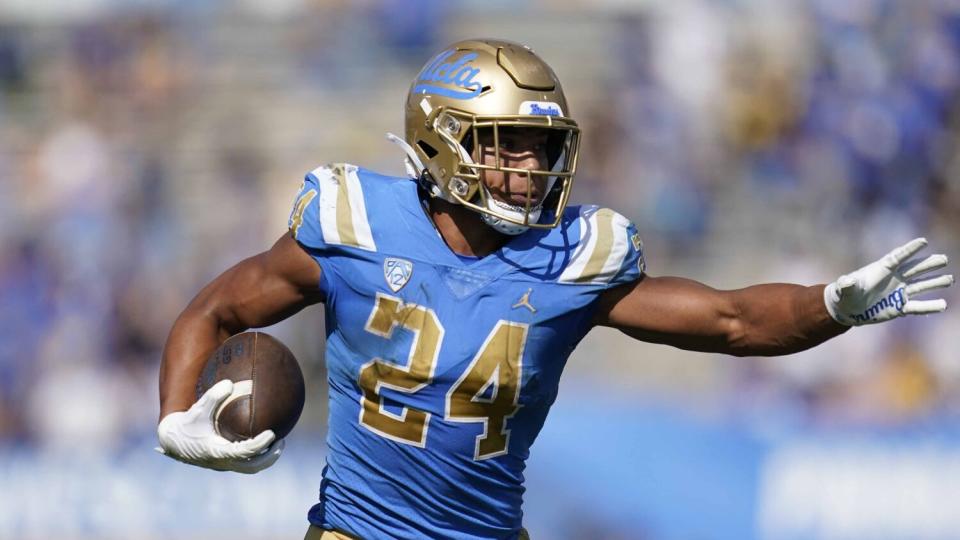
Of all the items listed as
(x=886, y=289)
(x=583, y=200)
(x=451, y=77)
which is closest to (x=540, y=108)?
(x=451, y=77)

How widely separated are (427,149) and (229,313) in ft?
2.14

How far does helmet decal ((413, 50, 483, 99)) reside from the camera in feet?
10.9

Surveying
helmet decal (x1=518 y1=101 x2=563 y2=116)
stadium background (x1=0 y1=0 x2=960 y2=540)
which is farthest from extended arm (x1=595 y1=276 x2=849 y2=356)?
stadium background (x1=0 y1=0 x2=960 y2=540)

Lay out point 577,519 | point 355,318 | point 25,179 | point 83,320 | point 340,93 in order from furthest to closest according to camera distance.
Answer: point 340,93 → point 25,179 → point 83,320 → point 577,519 → point 355,318

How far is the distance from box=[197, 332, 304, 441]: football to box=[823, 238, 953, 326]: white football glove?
1.28 meters

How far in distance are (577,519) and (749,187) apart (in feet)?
8.86

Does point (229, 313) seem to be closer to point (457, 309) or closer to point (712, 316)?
point (457, 309)

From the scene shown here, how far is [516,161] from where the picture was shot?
3.29m

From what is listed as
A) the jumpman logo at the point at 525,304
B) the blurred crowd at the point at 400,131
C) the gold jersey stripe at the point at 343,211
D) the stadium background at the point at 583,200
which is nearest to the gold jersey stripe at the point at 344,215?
the gold jersey stripe at the point at 343,211

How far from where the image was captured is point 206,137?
27.2ft

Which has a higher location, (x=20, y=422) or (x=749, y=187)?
(x=749, y=187)

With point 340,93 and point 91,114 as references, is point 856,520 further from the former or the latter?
point 91,114

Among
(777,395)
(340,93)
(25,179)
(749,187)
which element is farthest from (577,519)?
(25,179)

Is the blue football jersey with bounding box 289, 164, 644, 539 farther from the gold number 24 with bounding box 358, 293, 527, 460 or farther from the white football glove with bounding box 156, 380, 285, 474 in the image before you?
the white football glove with bounding box 156, 380, 285, 474
